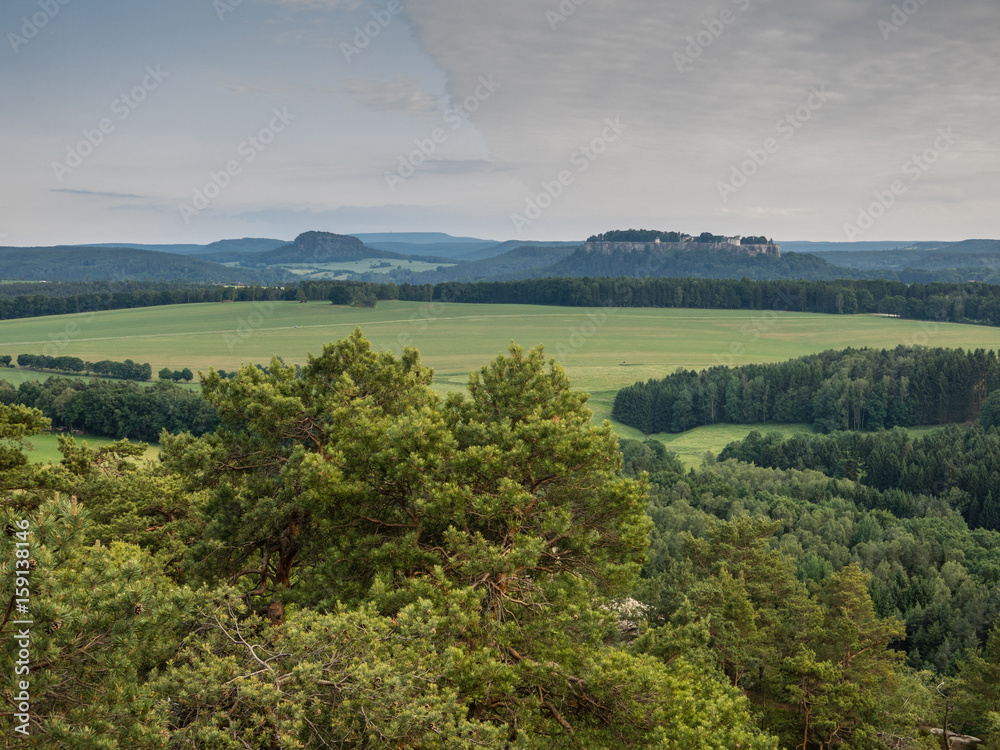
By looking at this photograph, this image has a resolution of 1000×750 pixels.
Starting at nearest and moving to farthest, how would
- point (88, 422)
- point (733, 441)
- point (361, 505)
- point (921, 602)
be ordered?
point (361, 505), point (921, 602), point (88, 422), point (733, 441)

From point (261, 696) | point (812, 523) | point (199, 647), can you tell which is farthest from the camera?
point (812, 523)

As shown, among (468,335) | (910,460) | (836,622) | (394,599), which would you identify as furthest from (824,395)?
(394,599)

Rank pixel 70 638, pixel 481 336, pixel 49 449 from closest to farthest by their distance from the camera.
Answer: pixel 70 638 < pixel 49 449 < pixel 481 336

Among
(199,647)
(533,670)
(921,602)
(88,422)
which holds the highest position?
(199,647)

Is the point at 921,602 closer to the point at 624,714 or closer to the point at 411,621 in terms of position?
the point at 624,714

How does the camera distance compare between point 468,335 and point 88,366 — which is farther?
point 468,335

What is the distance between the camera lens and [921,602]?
4872 cm

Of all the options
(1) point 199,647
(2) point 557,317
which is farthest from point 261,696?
(2) point 557,317

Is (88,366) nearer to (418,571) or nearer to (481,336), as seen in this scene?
(481,336)

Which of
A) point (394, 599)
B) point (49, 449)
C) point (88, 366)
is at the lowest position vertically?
point (49, 449)

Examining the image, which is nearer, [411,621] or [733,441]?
[411,621]

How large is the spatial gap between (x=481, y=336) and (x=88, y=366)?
70537 millimetres

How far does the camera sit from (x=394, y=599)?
13352 mm

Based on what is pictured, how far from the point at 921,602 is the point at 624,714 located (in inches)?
1751
